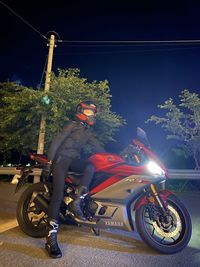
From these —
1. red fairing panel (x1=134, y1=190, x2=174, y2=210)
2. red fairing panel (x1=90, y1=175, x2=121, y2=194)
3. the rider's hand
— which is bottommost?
red fairing panel (x1=134, y1=190, x2=174, y2=210)

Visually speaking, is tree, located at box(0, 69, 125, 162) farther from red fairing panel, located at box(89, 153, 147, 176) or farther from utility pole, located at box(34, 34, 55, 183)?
red fairing panel, located at box(89, 153, 147, 176)

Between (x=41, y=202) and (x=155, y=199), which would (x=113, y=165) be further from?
(x=41, y=202)

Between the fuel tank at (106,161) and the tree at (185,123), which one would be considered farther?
the tree at (185,123)

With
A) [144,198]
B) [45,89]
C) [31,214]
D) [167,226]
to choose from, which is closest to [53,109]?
[45,89]

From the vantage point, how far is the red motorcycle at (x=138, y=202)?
3.89 metres

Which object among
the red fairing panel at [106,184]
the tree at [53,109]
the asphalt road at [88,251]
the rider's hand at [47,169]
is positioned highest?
the tree at [53,109]

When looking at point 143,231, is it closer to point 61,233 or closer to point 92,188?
point 92,188

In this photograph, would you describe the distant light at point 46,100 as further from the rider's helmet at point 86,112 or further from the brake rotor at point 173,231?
the brake rotor at point 173,231

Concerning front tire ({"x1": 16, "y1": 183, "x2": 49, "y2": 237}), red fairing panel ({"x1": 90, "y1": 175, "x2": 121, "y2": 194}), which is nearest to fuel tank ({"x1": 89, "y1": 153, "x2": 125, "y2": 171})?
red fairing panel ({"x1": 90, "y1": 175, "x2": 121, "y2": 194})

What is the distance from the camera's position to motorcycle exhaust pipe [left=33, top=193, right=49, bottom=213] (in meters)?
4.35

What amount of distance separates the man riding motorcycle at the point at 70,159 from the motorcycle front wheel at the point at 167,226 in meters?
0.84

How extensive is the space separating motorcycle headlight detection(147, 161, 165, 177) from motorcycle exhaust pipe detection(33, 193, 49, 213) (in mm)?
1636

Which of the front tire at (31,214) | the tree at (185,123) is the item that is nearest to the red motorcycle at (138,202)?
the front tire at (31,214)

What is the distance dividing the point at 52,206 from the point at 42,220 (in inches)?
23.6
